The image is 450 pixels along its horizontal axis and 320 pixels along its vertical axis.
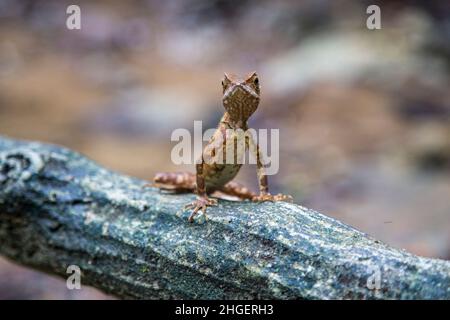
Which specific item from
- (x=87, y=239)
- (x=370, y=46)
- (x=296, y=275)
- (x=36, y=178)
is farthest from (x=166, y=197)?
(x=370, y=46)

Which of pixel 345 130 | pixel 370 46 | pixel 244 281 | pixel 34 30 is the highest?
pixel 34 30

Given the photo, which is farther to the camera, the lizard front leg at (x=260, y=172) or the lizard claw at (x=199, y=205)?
the lizard front leg at (x=260, y=172)

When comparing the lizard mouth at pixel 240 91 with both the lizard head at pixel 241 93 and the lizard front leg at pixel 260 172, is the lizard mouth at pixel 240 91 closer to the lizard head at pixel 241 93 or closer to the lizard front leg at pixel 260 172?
the lizard head at pixel 241 93

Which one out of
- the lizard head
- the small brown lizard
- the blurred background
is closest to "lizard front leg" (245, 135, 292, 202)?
the small brown lizard

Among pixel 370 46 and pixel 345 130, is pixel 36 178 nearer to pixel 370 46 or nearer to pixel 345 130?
pixel 345 130

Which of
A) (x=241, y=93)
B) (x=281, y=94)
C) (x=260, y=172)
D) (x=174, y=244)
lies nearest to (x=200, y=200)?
(x=174, y=244)

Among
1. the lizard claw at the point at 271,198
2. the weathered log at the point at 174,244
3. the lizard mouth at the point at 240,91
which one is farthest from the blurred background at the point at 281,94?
the lizard mouth at the point at 240,91

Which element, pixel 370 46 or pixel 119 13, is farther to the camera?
pixel 119 13
